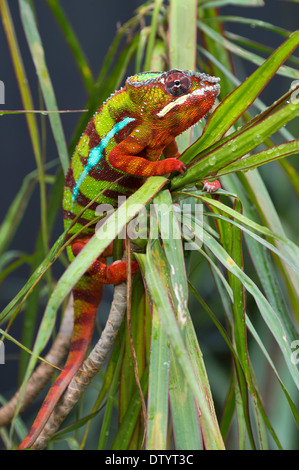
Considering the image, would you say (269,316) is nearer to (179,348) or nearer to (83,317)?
(179,348)

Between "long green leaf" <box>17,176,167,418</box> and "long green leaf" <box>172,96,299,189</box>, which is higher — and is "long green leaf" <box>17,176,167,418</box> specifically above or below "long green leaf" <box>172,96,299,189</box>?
below

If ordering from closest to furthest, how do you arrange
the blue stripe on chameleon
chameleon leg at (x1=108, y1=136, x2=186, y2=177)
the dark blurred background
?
chameleon leg at (x1=108, y1=136, x2=186, y2=177)
the blue stripe on chameleon
the dark blurred background

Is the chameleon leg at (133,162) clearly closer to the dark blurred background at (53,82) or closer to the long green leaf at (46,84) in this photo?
the long green leaf at (46,84)

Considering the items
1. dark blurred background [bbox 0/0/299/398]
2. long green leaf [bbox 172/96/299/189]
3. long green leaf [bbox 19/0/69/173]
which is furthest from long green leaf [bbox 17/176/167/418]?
dark blurred background [bbox 0/0/299/398]

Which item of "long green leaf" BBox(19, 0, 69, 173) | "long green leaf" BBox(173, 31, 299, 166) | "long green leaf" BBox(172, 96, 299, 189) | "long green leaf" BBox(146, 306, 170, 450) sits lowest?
"long green leaf" BBox(146, 306, 170, 450)

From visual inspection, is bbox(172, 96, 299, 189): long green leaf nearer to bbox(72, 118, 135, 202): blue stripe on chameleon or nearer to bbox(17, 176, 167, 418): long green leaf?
bbox(17, 176, 167, 418): long green leaf

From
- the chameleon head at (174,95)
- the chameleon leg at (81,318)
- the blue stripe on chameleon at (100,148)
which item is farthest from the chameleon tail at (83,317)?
the chameleon head at (174,95)
